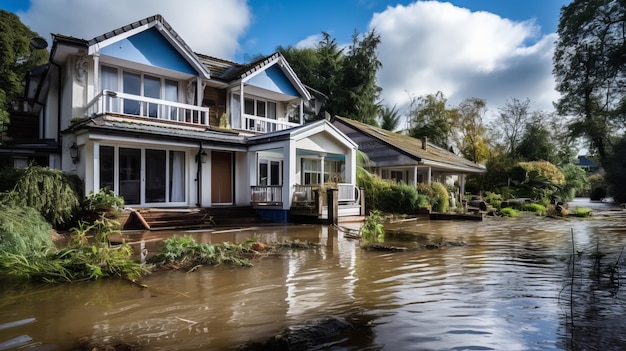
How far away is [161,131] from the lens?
515 inches

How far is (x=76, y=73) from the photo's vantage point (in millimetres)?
13609

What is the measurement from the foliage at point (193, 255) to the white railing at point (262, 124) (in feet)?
37.6

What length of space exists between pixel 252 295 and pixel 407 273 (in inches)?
103

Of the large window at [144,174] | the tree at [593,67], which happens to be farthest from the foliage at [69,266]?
the tree at [593,67]

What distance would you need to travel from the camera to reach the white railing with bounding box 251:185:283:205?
14875 mm

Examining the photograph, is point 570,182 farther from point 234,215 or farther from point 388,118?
point 234,215

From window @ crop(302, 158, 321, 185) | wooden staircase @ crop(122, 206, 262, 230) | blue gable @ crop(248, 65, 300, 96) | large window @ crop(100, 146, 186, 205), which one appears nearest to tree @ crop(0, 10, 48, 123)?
large window @ crop(100, 146, 186, 205)

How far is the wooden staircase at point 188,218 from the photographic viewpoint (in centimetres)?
1167

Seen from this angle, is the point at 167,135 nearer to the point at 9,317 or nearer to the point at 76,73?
the point at 76,73

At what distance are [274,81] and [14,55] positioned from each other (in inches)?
886

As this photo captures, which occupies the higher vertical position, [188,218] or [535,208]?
[188,218]

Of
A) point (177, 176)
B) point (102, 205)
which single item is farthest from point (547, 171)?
point (102, 205)

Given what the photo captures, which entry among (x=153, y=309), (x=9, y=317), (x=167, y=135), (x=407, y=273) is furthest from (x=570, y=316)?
(x=167, y=135)

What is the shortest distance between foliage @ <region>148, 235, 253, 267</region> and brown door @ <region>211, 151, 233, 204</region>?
8.70 meters
